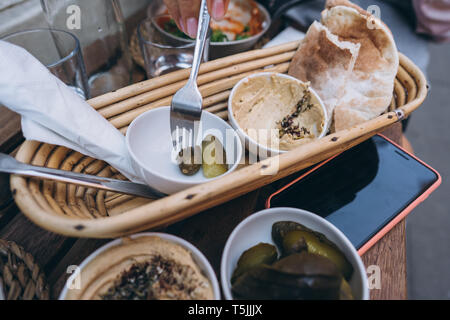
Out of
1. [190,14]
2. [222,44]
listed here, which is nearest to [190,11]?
[190,14]

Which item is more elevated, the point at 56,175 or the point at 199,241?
the point at 56,175

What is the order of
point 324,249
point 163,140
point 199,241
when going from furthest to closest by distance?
point 163,140, point 199,241, point 324,249

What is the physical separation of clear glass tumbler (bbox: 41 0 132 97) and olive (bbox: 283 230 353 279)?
2.70ft

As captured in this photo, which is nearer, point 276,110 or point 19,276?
point 19,276

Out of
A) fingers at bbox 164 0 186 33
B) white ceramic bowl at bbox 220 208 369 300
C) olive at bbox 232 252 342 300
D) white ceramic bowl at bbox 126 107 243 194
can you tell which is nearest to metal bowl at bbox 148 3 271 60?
fingers at bbox 164 0 186 33

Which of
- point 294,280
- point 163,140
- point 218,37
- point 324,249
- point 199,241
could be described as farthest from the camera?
point 218,37

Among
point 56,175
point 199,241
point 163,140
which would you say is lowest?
point 199,241

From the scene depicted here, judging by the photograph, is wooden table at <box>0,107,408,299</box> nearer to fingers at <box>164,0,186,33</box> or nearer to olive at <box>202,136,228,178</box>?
olive at <box>202,136,228,178</box>

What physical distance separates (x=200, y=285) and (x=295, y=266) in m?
0.17

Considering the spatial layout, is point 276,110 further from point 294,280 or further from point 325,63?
point 294,280

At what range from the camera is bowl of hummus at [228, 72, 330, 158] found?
2.84ft

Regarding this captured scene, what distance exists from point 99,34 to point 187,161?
0.66 meters

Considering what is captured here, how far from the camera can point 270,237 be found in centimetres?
69
